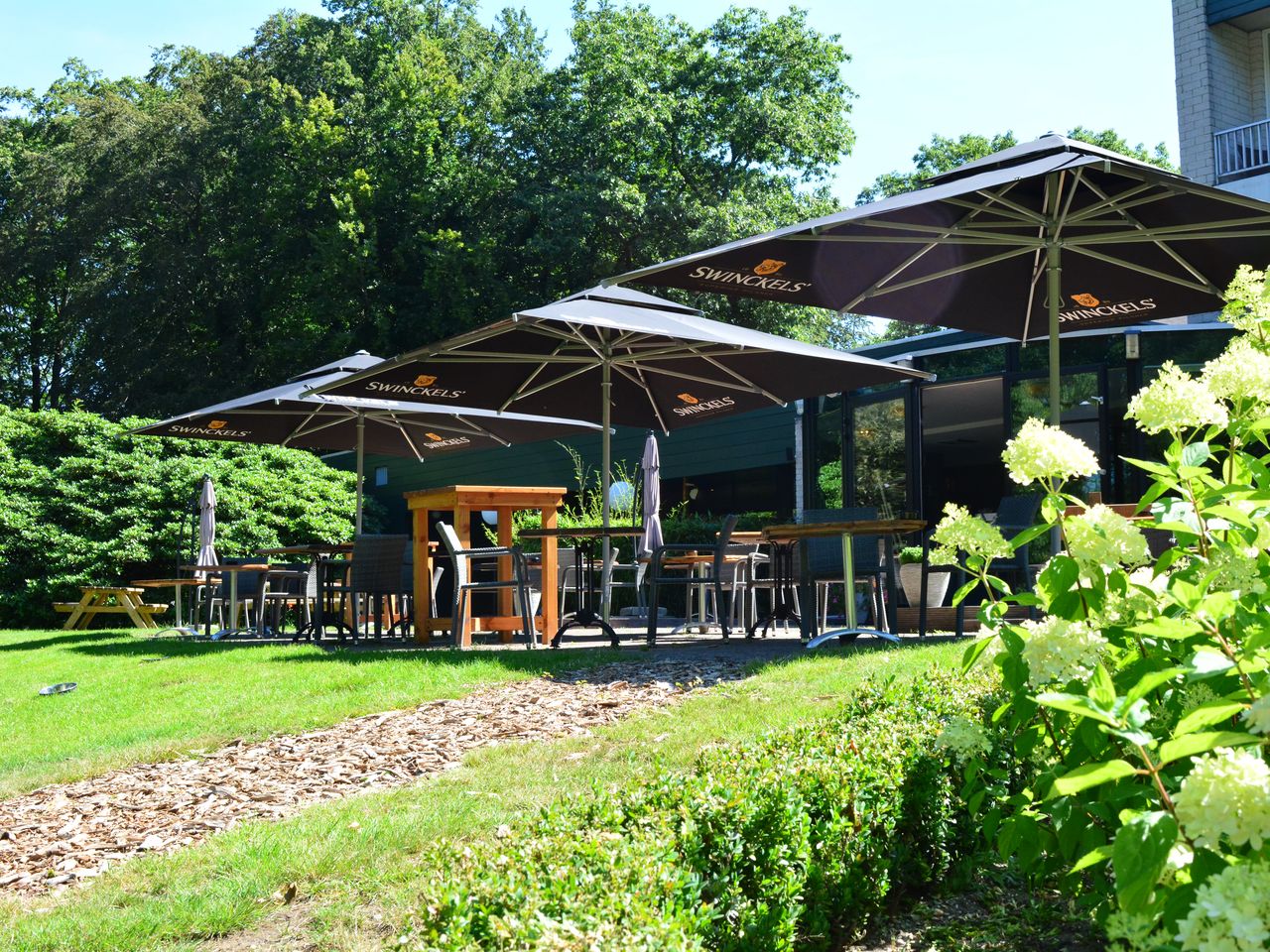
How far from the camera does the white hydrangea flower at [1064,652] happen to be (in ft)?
5.65

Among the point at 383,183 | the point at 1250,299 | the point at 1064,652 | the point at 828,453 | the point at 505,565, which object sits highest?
the point at 383,183

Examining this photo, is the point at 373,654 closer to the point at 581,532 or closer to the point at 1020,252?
the point at 581,532

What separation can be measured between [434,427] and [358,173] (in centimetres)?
1423

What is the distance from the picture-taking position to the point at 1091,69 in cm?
1792

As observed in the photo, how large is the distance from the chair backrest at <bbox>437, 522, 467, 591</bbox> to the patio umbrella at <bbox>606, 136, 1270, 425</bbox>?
246cm

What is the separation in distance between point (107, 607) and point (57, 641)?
2.90 meters

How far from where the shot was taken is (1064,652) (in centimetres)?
173

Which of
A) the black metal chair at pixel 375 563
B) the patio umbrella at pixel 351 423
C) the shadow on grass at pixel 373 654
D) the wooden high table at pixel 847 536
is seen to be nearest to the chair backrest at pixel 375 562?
the black metal chair at pixel 375 563

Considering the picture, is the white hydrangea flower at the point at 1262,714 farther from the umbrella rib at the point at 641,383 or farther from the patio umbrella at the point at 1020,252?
the umbrella rib at the point at 641,383

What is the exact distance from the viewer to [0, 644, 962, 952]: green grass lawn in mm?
2861

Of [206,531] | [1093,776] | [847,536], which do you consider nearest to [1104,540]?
[1093,776]

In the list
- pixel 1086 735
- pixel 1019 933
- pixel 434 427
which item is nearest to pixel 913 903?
pixel 1019 933

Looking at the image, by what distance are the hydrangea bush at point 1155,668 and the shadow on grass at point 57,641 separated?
9.75 meters

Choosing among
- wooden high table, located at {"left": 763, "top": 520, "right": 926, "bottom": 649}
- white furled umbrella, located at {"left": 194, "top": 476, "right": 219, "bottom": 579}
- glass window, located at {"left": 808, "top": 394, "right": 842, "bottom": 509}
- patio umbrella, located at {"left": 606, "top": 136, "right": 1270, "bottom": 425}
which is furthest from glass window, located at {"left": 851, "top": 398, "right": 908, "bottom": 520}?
white furled umbrella, located at {"left": 194, "top": 476, "right": 219, "bottom": 579}
